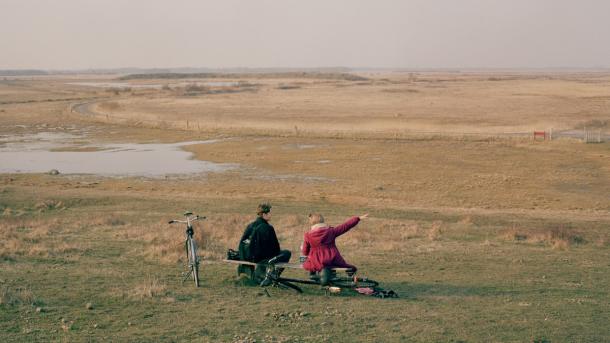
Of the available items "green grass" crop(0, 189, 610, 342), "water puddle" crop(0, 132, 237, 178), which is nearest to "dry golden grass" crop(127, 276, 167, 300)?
"green grass" crop(0, 189, 610, 342)

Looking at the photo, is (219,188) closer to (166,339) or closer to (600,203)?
(600,203)

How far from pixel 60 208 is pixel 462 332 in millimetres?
20518

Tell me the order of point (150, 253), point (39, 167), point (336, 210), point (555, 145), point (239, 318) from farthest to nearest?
point (555, 145)
point (39, 167)
point (336, 210)
point (150, 253)
point (239, 318)

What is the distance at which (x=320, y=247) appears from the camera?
11.5 meters

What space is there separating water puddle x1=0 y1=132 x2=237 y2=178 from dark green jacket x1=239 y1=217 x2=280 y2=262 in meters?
28.0

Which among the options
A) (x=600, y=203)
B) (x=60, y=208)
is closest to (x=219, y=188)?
(x=60, y=208)

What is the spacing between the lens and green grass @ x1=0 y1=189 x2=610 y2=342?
967 cm

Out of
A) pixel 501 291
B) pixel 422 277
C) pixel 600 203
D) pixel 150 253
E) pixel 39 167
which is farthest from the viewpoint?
pixel 39 167

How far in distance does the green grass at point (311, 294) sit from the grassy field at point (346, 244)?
4cm

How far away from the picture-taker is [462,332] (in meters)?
9.68

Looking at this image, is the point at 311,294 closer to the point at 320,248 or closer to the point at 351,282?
the point at 351,282

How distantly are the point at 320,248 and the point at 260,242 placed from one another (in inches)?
45.0

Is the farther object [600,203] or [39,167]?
[39,167]

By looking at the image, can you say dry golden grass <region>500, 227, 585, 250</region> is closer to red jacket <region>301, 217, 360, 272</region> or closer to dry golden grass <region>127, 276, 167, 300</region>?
red jacket <region>301, 217, 360, 272</region>
